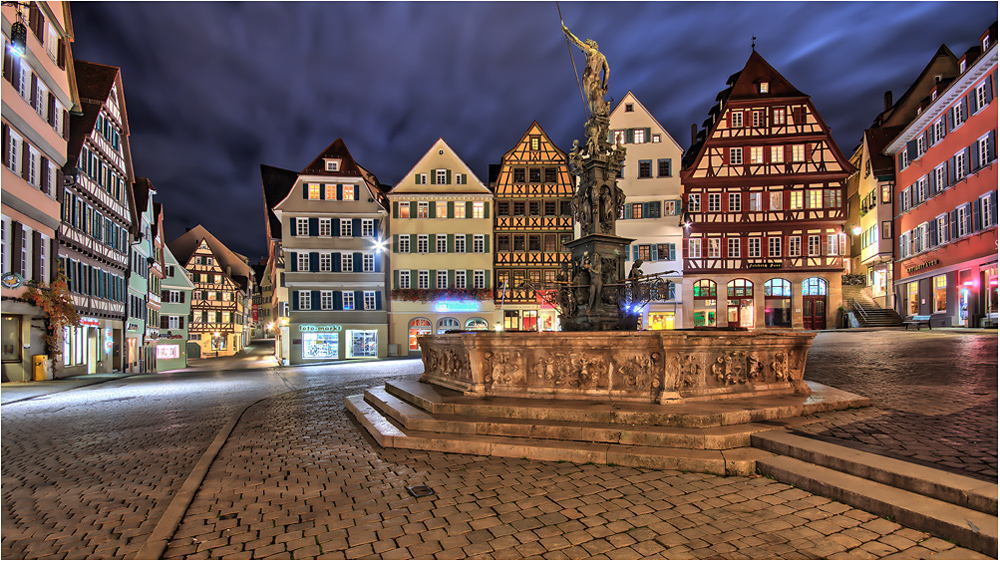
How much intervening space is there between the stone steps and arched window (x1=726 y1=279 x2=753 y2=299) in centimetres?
3085

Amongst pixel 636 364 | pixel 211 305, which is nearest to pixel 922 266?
pixel 636 364

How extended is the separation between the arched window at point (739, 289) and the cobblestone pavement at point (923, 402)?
1819 centimetres

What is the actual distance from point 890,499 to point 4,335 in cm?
2293

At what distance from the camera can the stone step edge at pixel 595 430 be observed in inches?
218

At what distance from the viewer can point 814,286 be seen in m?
33.4

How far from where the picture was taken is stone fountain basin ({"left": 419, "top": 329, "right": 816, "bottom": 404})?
262 inches

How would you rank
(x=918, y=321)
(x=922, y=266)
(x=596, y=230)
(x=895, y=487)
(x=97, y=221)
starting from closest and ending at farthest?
(x=895, y=487) → (x=596, y=230) → (x=97, y=221) → (x=918, y=321) → (x=922, y=266)

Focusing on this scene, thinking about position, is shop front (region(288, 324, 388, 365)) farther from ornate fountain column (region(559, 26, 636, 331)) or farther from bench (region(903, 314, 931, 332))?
bench (region(903, 314, 931, 332))

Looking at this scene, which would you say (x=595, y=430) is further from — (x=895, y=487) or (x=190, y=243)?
(x=190, y=243)

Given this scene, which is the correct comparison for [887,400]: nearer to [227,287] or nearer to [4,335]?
[4,335]

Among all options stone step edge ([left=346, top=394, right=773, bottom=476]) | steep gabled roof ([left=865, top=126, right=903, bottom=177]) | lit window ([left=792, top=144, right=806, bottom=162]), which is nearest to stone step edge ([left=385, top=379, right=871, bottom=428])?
stone step edge ([left=346, top=394, right=773, bottom=476])

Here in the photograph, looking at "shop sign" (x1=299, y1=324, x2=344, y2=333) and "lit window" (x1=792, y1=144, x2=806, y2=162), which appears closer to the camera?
"lit window" (x1=792, y1=144, x2=806, y2=162)

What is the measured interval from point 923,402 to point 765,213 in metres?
28.5

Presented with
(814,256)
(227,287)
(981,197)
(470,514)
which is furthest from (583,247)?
(227,287)
